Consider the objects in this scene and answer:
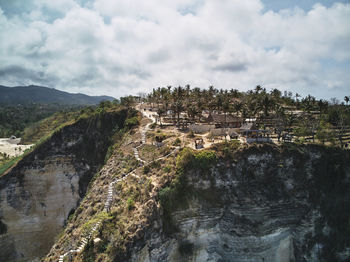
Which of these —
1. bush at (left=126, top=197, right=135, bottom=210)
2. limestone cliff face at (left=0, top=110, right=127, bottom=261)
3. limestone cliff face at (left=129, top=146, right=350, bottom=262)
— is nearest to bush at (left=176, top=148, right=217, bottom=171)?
limestone cliff face at (left=129, top=146, right=350, bottom=262)

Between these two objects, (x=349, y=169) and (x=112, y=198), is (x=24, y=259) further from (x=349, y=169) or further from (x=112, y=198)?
(x=349, y=169)

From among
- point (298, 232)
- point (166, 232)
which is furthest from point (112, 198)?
point (298, 232)

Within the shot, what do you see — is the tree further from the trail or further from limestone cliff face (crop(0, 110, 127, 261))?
limestone cliff face (crop(0, 110, 127, 261))

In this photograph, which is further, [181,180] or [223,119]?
[223,119]

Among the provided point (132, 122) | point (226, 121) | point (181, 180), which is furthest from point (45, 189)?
point (226, 121)

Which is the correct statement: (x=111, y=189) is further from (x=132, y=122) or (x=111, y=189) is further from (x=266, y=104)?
(x=266, y=104)

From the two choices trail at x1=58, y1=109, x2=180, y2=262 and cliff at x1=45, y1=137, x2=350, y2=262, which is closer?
trail at x1=58, y1=109, x2=180, y2=262
